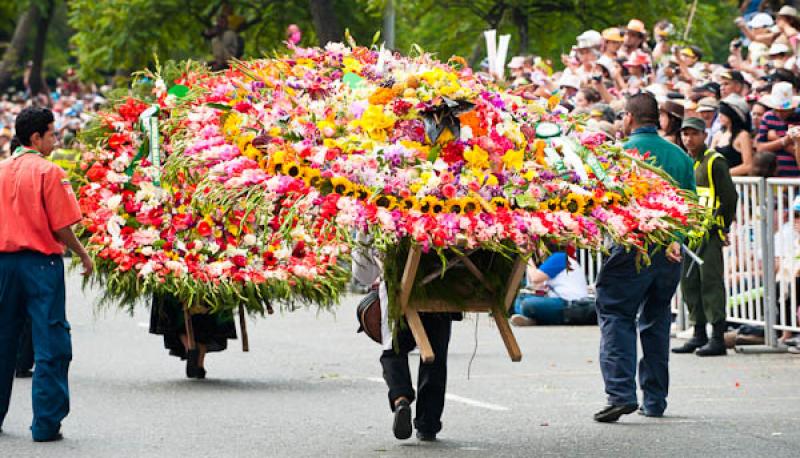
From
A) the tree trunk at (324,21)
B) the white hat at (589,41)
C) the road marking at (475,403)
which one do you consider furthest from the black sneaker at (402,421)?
the tree trunk at (324,21)

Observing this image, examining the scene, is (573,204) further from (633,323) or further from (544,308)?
(544,308)

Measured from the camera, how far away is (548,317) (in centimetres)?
1777

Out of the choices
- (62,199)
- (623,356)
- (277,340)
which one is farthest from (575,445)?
(277,340)

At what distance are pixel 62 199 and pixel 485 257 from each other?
246cm

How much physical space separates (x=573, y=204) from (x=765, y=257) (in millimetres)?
6582

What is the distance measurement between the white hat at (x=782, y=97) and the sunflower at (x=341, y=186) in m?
8.51

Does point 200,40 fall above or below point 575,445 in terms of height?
above

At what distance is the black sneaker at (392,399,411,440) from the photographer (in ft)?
29.9

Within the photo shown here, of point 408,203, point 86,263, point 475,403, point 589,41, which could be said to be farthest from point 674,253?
point 589,41

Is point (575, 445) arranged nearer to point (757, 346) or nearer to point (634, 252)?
point (634, 252)

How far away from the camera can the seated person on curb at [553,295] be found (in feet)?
58.1

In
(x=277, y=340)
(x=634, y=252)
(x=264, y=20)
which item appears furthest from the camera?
(x=264, y=20)

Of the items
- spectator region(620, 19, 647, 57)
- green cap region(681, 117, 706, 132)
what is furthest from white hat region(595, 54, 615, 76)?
green cap region(681, 117, 706, 132)

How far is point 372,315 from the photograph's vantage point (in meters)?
9.38
